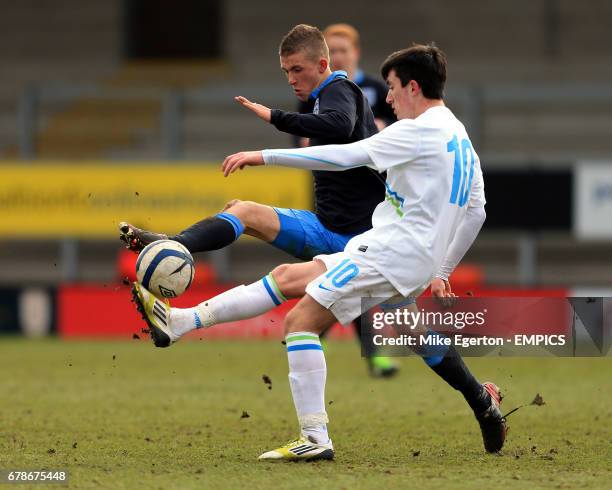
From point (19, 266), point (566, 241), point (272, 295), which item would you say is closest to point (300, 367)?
point (272, 295)

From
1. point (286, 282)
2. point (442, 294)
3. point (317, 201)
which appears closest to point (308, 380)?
point (286, 282)

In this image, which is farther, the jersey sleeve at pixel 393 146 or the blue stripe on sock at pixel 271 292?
the blue stripe on sock at pixel 271 292

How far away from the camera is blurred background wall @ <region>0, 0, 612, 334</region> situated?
14211 millimetres

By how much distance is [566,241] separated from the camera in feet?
52.4

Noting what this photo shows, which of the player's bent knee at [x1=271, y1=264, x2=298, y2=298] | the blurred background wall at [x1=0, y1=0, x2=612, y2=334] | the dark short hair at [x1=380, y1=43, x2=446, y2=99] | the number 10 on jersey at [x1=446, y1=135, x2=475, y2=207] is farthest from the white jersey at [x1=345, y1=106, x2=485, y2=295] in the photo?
the blurred background wall at [x1=0, y1=0, x2=612, y2=334]

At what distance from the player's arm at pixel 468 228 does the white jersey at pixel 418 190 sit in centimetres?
25

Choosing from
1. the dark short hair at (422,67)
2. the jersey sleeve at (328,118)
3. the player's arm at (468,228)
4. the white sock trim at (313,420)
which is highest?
the dark short hair at (422,67)

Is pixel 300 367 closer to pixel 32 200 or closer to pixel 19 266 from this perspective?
pixel 32 200

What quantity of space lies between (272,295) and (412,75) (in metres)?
1.24

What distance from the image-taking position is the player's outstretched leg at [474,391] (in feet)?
20.1

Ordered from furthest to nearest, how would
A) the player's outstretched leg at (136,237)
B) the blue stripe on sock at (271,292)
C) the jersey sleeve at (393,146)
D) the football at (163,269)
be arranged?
the blue stripe on sock at (271,292) → the player's outstretched leg at (136,237) → the football at (163,269) → the jersey sleeve at (393,146)

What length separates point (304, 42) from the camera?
636cm

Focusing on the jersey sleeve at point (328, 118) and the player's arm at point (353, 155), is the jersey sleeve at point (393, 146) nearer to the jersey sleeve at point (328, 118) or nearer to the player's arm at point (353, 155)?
the player's arm at point (353, 155)

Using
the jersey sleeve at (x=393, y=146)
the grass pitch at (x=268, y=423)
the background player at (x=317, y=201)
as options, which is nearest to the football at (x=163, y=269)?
the background player at (x=317, y=201)
